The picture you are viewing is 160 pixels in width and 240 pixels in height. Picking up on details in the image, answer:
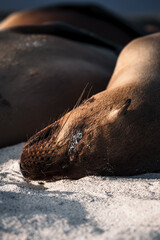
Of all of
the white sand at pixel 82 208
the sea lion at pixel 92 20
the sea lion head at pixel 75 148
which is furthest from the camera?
the sea lion at pixel 92 20

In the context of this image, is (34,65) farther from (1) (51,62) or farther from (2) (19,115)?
(2) (19,115)

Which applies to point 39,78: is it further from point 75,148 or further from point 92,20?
point 92,20

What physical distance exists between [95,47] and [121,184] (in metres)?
2.26

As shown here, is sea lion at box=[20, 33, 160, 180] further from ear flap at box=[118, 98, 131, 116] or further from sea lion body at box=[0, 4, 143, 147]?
sea lion body at box=[0, 4, 143, 147]

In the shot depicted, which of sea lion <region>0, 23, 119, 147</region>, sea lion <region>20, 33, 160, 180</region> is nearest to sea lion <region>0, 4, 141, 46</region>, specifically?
sea lion <region>0, 23, 119, 147</region>

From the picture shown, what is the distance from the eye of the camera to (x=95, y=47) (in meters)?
3.53

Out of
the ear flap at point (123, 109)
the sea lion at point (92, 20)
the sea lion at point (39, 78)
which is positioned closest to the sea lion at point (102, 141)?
the ear flap at point (123, 109)

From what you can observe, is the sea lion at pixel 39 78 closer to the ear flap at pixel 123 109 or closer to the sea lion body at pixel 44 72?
the sea lion body at pixel 44 72

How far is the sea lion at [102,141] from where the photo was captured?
5.56ft

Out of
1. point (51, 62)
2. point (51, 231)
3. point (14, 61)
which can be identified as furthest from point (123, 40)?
point (51, 231)

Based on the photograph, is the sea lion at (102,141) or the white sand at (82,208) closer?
the white sand at (82,208)

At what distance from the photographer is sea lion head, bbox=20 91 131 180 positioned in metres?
1.69

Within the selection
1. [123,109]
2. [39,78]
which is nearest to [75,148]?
[123,109]

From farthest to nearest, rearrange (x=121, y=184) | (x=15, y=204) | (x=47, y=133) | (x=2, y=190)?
(x=47, y=133)
(x=121, y=184)
(x=2, y=190)
(x=15, y=204)
